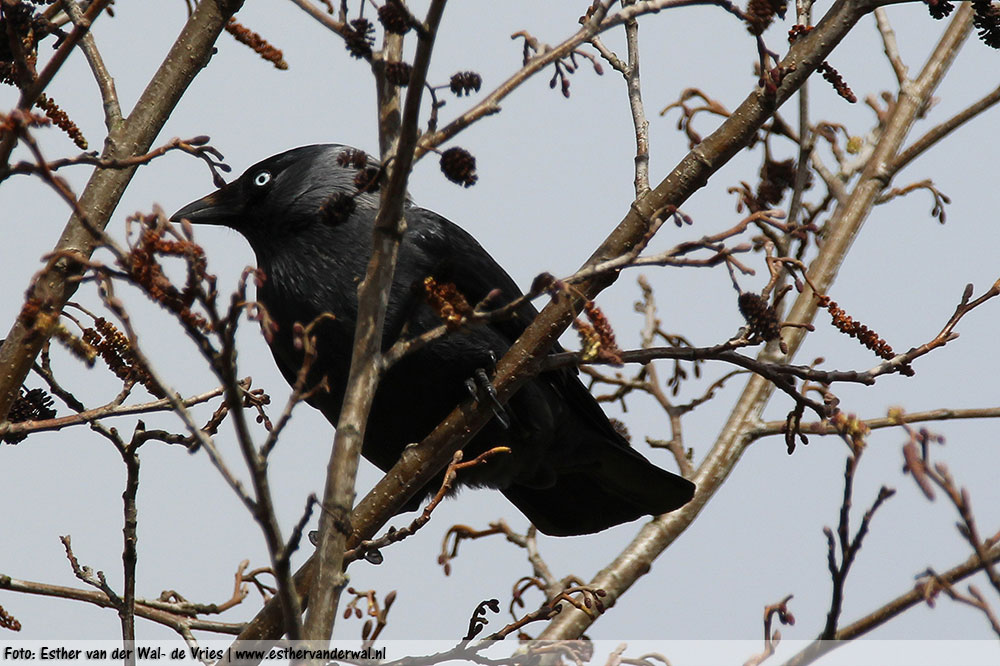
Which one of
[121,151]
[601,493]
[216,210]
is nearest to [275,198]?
[216,210]

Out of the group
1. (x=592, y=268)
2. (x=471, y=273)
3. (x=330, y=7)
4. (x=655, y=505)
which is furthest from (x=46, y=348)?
(x=655, y=505)

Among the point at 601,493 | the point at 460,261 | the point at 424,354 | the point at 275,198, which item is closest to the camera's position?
the point at 424,354

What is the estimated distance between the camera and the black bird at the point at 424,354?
13.9 feet

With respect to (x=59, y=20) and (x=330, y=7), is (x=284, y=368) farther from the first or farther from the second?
(x=330, y=7)

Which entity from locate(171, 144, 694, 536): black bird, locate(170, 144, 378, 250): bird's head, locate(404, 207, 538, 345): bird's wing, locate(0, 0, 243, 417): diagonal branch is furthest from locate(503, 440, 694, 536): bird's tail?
locate(0, 0, 243, 417): diagonal branch

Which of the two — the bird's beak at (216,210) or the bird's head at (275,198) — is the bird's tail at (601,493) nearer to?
the bird's head at (275,198)

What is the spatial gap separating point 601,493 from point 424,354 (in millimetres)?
1427

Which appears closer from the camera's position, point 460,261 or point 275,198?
point 460,261

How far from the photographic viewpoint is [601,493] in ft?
17.1

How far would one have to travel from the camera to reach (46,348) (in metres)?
3.08

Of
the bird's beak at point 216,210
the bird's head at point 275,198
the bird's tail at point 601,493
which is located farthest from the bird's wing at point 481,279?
the bird's beak at point 216,210

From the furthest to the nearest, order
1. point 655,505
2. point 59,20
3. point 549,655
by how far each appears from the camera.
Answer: point 655,505
point 549,655
point 59,20

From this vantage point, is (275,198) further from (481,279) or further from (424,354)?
(424,354)

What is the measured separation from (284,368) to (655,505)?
5.68 ft
